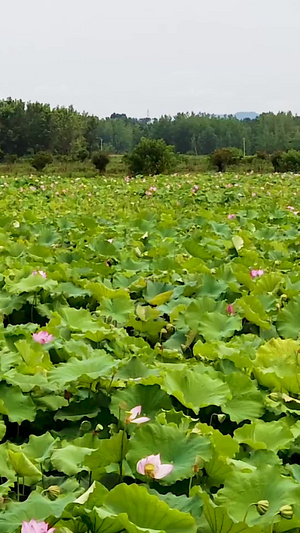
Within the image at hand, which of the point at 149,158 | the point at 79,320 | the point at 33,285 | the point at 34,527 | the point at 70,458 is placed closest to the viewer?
the point at 34,527

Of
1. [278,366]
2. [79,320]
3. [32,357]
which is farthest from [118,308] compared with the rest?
[278,366]

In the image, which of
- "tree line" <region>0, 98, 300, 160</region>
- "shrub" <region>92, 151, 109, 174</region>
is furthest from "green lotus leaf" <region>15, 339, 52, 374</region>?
"tree line" <region>0, 98, 300, 160</region>

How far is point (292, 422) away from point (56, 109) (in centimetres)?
5266

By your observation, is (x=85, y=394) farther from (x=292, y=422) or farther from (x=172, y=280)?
(x=172, y=280)

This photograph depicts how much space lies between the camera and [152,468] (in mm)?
934

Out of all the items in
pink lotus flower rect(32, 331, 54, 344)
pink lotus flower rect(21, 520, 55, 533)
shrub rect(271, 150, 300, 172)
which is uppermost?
pink lotus flower rect(21, 520, 55, 533)

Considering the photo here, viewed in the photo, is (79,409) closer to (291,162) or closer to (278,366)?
(278,366)

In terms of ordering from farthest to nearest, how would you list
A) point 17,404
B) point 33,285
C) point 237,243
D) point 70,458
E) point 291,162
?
point 291,162 → point 237,243 → point 33,285 → point 17,404 → point 70,458

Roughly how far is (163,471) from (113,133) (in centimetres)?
7394

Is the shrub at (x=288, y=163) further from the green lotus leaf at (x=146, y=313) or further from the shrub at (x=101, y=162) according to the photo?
the green lotus leaf at (x=146, y=313)

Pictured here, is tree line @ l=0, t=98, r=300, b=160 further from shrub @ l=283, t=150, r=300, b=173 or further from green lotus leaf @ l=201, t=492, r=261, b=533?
green lotus leaf @ l=201, t=492, r=261, b=533

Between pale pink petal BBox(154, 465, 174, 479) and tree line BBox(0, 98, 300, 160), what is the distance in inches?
1452

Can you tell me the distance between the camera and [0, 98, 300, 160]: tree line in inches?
1950

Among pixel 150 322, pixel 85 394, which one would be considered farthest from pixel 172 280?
pixel 85 394
